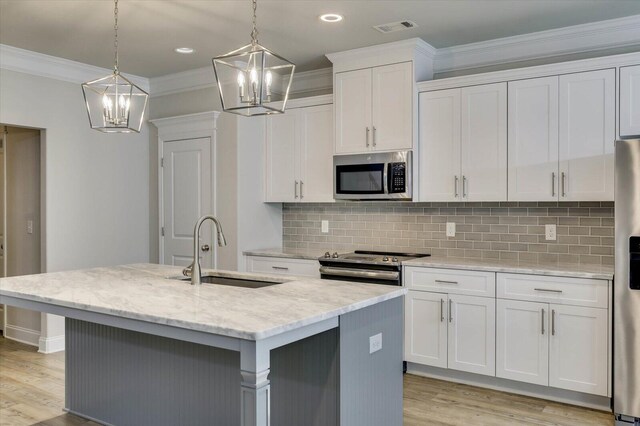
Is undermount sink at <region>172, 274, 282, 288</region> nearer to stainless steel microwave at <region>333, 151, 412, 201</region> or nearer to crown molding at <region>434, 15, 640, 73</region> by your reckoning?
stainless steel microwave at <region>333, 151, 412, 201</region>

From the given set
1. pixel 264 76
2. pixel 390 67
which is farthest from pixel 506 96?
pixel 264 76

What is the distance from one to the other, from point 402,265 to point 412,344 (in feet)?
2.01

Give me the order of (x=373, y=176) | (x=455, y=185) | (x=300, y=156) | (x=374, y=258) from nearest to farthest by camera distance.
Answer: (x=455, y=185) < (x=374, y=258) < (x=373, y=176) < (x=300, y=156)

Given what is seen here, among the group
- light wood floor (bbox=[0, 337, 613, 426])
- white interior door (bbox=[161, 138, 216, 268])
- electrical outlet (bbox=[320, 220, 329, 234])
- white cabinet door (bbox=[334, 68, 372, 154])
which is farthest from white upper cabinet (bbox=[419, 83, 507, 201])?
white interior door (bbox=[161, 138, 216, 268])

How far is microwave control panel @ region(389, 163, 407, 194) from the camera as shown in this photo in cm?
441

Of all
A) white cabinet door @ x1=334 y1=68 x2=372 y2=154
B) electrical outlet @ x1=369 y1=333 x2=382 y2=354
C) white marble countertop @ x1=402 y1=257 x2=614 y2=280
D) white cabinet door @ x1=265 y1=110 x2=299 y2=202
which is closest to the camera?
electrical outlet @ x1=369 y1=333 x2=382 y2=354

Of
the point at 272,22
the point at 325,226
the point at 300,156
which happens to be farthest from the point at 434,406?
the point at 272,22

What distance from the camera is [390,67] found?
4.50 meters

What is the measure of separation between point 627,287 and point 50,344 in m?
4.72

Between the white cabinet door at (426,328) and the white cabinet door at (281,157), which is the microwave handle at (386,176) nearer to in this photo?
the white cabinet door at (426,328)

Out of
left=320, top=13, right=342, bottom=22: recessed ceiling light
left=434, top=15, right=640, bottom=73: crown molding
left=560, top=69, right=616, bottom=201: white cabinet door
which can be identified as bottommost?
left=560, top=69, right=616, bottom=201: white cabinet door

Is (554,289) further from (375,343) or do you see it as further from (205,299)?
(205,299)

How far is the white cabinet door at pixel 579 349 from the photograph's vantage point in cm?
351

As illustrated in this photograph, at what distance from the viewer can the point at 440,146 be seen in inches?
172
